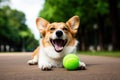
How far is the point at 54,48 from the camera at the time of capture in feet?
36.0

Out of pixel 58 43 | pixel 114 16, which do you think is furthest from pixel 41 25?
pixel 114 16

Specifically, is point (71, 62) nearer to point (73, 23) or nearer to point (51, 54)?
point (51, 54)

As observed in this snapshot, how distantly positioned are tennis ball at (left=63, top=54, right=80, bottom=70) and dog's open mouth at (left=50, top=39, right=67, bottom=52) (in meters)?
0.36

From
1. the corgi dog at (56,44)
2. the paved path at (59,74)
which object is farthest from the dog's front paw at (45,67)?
the paved path at (59,74)

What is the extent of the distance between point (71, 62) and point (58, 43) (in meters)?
0.76

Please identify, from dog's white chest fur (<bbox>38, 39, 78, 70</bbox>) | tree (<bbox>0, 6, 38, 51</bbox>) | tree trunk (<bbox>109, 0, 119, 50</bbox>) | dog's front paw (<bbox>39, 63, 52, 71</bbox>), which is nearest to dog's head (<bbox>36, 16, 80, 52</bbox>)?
dog's white chest fur (<bbox>38, 39, 78, 70</bbox>)

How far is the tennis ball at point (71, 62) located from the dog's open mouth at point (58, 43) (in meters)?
0.36

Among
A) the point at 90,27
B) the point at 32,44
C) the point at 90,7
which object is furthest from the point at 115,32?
the point at 32,44

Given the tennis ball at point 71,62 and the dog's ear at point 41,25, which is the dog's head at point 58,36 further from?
the tennis ball at point 71,62

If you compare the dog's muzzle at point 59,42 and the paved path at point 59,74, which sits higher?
the dog's muzzle at point 59,42

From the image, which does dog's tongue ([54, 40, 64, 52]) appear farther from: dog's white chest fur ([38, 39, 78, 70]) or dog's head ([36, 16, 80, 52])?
dog's white chest fur ([38, 39, 78, 70])

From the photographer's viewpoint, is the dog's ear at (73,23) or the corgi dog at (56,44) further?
the dog's ear at (73,23)

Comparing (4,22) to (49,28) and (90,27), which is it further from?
(49,28)

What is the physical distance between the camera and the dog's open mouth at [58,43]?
35.9 feet
